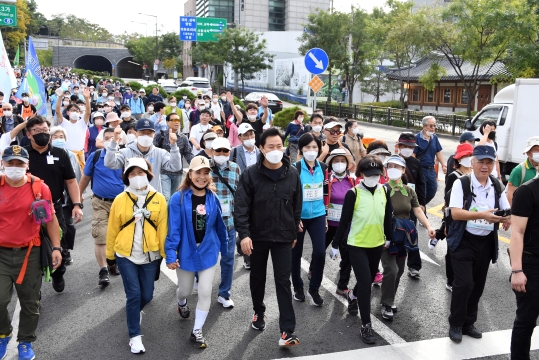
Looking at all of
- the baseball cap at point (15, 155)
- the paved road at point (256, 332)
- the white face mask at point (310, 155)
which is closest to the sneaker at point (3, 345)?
the paved road at point (256, 332)

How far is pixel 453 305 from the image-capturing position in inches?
202

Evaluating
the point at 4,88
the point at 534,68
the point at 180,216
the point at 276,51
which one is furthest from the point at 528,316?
the point at 276,51

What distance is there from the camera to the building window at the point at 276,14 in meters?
84.8

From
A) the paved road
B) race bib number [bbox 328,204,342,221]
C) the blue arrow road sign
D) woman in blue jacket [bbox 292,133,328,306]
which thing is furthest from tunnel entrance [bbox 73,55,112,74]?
woman in blue jacket [bbox 292,133,328,306]

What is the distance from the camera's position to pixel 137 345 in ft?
15.8

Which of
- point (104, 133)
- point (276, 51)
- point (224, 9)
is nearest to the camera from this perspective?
point (104, 133)

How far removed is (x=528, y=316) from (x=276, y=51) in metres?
58.3

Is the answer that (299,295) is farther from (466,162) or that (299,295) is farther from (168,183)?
(168,183)

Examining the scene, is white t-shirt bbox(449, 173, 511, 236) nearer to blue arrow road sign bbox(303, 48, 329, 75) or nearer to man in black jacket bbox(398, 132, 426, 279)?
man in black jacket bbox(398, 132, 426, 279)

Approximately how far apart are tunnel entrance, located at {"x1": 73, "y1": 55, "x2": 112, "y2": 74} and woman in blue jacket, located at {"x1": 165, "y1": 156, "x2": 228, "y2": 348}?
105 meters

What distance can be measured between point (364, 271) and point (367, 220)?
473mm

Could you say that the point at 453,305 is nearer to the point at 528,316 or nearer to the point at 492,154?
the point at 528,316

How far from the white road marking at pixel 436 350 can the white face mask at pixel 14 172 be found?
2805 millimetres

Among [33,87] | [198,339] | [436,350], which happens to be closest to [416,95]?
[33,87]
